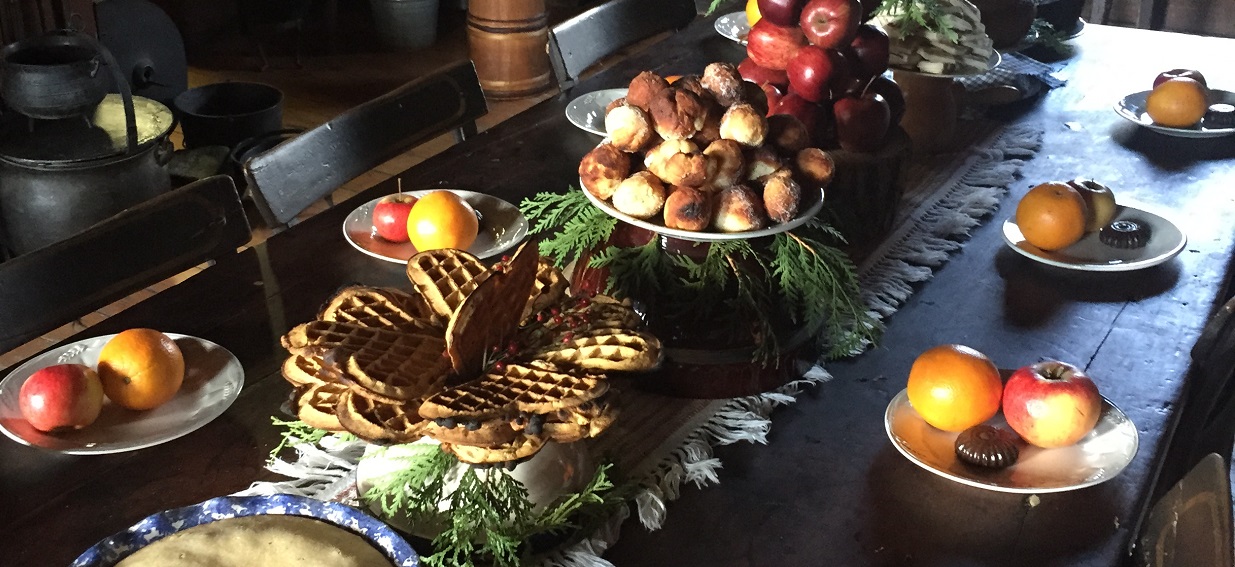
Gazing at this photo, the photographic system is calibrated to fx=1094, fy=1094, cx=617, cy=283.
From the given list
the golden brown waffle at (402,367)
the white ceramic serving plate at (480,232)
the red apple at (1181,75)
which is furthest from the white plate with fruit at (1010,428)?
the red apple at (1181,75)

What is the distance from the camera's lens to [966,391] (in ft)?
3.42

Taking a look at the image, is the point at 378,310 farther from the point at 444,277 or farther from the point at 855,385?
the point at 855,385

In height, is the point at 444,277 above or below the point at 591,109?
above

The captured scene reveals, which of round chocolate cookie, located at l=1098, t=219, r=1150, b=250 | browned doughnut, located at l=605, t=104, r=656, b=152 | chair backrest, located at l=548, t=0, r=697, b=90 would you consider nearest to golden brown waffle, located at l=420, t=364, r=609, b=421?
browned doughnut, located at l=605, t=104, r=656, b=152

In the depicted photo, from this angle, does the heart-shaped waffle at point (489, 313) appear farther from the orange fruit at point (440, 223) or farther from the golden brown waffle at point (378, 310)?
the orange fruit at point (440, 223)

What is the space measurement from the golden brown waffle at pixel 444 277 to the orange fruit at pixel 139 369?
331 millimetres

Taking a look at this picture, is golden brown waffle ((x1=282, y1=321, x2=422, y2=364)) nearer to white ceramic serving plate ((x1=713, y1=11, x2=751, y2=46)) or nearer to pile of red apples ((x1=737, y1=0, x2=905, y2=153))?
pile of red apples ((x1=737, y1=0, x2=905, y2=153))

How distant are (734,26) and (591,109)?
576 millimetres

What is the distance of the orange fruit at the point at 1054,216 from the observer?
1.45 metres

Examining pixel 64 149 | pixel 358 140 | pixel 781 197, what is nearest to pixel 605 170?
pixel 781 197

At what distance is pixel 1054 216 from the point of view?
145cm

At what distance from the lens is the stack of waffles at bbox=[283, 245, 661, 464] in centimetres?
77

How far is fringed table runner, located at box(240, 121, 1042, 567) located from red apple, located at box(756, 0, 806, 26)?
1.10 feet

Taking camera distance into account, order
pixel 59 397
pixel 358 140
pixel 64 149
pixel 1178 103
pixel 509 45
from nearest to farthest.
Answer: pixel 59 397 → pixel 358 140 → pixel 1178 103 → pixel 64 149 → pixel 509 45
